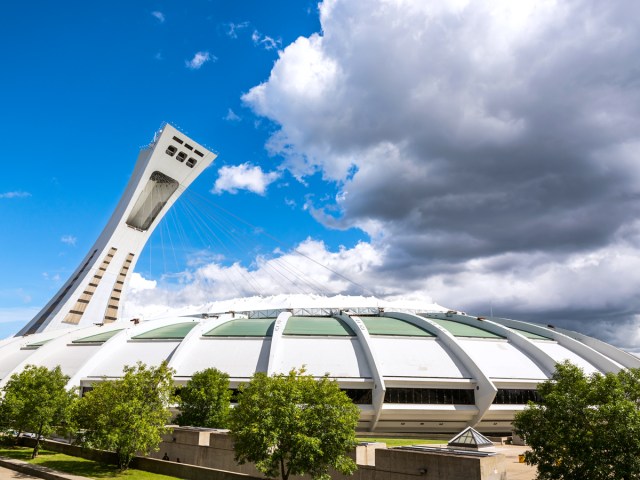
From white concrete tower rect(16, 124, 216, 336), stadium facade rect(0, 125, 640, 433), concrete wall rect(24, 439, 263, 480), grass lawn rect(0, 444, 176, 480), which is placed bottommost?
grass lawn rect(0, 444, 176, 480)

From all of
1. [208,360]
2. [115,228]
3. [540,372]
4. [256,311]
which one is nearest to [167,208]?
[115,228]

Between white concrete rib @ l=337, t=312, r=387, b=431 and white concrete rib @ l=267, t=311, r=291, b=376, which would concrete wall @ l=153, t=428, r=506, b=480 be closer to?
white concrete rib @ l=267, t=311, r=291, b=376

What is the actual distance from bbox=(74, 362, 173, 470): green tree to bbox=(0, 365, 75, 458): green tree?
11.0 feet

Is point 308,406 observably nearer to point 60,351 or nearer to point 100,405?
point 100,405

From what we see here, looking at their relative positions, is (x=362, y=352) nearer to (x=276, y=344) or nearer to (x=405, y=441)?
(x=276, y=344)

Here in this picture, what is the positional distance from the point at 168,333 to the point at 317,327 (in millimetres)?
16219

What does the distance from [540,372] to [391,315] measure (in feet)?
58.0

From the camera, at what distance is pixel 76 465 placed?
2730 cm

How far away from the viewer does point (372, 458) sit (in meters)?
21.5

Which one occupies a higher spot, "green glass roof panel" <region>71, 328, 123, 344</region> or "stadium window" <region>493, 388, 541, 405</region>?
"green glass roof panel" <region>71, 328, 123, 344</region>

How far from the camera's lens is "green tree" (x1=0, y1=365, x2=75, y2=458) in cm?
2992

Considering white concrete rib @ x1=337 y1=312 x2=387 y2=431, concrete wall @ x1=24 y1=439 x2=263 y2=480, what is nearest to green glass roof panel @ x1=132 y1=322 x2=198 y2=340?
concrete wall @ x1=24 y1=439 x2=263 y2=480

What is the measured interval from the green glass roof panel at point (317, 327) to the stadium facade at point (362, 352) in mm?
113

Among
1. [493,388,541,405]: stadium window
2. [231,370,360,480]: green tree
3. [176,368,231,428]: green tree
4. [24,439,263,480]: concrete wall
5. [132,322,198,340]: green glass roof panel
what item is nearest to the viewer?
[231,370,360,480]: green tree
